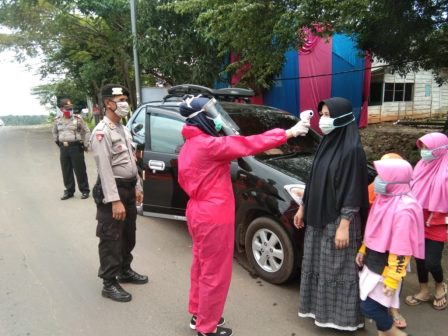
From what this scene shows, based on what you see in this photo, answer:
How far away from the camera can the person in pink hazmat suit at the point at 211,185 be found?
2740 mm

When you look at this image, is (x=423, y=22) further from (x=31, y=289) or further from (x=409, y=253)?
(x=31, y=289)

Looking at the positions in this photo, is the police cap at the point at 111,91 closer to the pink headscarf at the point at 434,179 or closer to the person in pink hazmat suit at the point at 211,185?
the person in pink hazmat suit at the point at 211,185

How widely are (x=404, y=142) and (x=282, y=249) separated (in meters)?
9.24

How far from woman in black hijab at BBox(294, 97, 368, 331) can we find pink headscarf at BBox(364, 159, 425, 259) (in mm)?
172

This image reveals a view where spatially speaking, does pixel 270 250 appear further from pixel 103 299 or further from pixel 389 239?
pixel 103 299

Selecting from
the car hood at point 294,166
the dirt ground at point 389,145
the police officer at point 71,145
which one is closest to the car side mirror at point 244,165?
the car hood at point 294,166

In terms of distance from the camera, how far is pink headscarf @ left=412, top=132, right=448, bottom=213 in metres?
3.26

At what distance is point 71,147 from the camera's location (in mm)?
7332

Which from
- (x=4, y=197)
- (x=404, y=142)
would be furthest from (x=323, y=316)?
(x=404, y=142)

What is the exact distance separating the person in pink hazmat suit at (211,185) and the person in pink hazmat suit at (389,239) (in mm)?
663

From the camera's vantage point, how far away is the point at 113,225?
141 inches

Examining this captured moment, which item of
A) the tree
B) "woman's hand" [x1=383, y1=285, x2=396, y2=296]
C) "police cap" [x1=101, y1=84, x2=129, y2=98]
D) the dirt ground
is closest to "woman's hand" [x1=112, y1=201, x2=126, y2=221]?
"police cap" [x1=101, y1=84, x2=129, y2=98]

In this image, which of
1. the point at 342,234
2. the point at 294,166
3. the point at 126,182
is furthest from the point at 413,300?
the point at 126,182

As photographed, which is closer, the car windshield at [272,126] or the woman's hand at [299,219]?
the woman's hand at [299,219]
